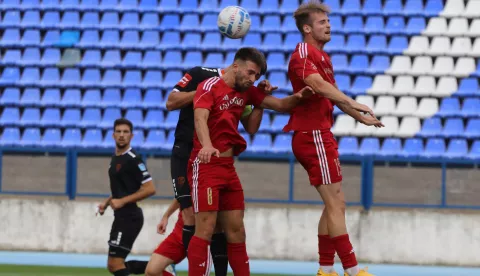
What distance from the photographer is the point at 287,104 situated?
22.5ft

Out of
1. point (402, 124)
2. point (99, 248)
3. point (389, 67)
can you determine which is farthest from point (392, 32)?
point (99, 248)

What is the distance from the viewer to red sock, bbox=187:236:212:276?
644 centimetres

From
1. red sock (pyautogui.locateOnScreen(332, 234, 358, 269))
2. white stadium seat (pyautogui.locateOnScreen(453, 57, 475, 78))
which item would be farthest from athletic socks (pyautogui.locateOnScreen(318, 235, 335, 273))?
white stadium seat (pyautogui.locateOnScreen(453, 57, 475, 78))

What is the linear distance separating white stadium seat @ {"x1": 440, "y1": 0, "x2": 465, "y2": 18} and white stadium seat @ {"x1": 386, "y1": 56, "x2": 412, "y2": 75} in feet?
4.64

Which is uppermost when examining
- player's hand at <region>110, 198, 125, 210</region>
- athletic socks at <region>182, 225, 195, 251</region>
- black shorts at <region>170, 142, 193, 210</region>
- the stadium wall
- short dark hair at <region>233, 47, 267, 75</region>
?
short dark hair at <region>233, 47, 267, 75</region>

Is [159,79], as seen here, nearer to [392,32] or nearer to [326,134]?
[392,32]

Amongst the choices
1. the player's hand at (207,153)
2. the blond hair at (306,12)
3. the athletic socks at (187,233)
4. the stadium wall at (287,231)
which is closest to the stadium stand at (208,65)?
the stadium wall at (287,231)

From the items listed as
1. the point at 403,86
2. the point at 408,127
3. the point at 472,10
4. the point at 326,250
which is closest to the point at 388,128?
the point at 408,127

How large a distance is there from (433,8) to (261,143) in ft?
16.1

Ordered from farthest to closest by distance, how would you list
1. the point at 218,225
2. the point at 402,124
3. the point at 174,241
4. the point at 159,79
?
the point at 159,79, the point at 402,124, the point at 174,241, the point at 218,225

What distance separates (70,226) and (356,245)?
13.4 feet

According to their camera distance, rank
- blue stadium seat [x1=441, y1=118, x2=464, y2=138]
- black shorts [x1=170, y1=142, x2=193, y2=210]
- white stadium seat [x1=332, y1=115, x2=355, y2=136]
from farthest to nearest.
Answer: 1. white stadium seat [x1=332, y1=115, x2=355, y2=136]
2. blue stadium seat [x1=441, y1=118, x2=464, y2=138]
3. black shorts [x1=170, y1=142, x2=193, y2=210]

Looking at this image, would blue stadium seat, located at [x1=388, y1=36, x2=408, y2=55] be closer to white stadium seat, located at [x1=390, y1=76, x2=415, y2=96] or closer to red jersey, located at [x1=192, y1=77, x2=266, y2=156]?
white stadium seat, located at [x1=390, y1=76, x2=415, y2=96]

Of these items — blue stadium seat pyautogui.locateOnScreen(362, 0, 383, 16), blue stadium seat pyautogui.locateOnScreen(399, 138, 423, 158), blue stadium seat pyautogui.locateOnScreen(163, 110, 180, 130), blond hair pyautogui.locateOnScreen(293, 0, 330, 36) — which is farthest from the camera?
blue stadium seat pyautogui.locateOnScreen(362, 0, 383, 16)
